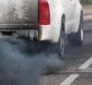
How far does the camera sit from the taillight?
10109 millimetres

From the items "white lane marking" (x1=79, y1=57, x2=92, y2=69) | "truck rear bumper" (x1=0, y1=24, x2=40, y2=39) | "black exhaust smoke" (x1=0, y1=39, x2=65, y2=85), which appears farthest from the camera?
"white lane marking" (x1=79, y1=57, x2=92, y2=69)


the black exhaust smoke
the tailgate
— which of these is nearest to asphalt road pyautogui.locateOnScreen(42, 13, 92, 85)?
the black exhaust smoke

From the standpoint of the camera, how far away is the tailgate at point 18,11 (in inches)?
391

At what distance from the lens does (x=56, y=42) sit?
36.3 ft

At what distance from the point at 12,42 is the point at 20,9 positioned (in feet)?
2.48

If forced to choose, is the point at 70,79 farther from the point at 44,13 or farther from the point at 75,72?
the point at 44,13

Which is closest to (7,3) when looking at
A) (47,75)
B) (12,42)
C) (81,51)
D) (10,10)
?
(10,10)

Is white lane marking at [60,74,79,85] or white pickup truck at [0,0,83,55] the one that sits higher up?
white pickup truck at [0,0,83,55]

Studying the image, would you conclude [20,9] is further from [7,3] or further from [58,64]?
[58,64]

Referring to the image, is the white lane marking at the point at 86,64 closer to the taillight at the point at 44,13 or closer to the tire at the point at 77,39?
the taillight at the point at 44,13

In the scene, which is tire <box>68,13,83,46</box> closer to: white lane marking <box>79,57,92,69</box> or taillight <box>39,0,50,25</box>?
white lane marking <box>79,57,92,69</box>

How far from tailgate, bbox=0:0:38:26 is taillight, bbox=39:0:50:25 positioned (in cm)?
12

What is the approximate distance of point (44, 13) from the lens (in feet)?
33.6

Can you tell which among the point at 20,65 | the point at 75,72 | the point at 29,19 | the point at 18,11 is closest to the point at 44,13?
the point at 29,19
